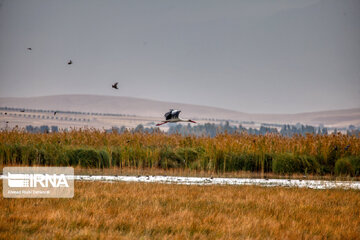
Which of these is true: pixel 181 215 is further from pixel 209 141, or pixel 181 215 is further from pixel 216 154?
pixel 209 141

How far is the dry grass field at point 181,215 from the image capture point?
270 inches

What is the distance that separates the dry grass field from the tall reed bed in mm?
6478

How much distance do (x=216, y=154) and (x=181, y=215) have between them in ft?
33.7

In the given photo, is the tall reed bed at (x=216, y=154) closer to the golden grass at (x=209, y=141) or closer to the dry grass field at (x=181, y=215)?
the golden grass at (x=209, y=141)

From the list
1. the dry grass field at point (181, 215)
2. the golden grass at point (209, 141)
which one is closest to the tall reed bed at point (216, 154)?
the golden grass at point (209, 141)

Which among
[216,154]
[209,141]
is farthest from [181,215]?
[209,141]

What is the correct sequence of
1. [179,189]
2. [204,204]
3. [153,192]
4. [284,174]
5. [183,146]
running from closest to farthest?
[204,204] → [153,192] → [179,189] → [284,174] → [183,146]

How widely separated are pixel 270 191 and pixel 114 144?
10403mm

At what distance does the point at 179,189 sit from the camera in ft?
38.1

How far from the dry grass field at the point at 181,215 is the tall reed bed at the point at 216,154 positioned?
21.3ft

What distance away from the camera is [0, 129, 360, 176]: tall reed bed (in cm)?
1777

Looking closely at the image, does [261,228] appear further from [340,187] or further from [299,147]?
[299,147]

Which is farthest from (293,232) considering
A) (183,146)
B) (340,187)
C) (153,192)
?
(183,146)

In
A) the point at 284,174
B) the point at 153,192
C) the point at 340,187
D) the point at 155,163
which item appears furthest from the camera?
the point at 155,163
